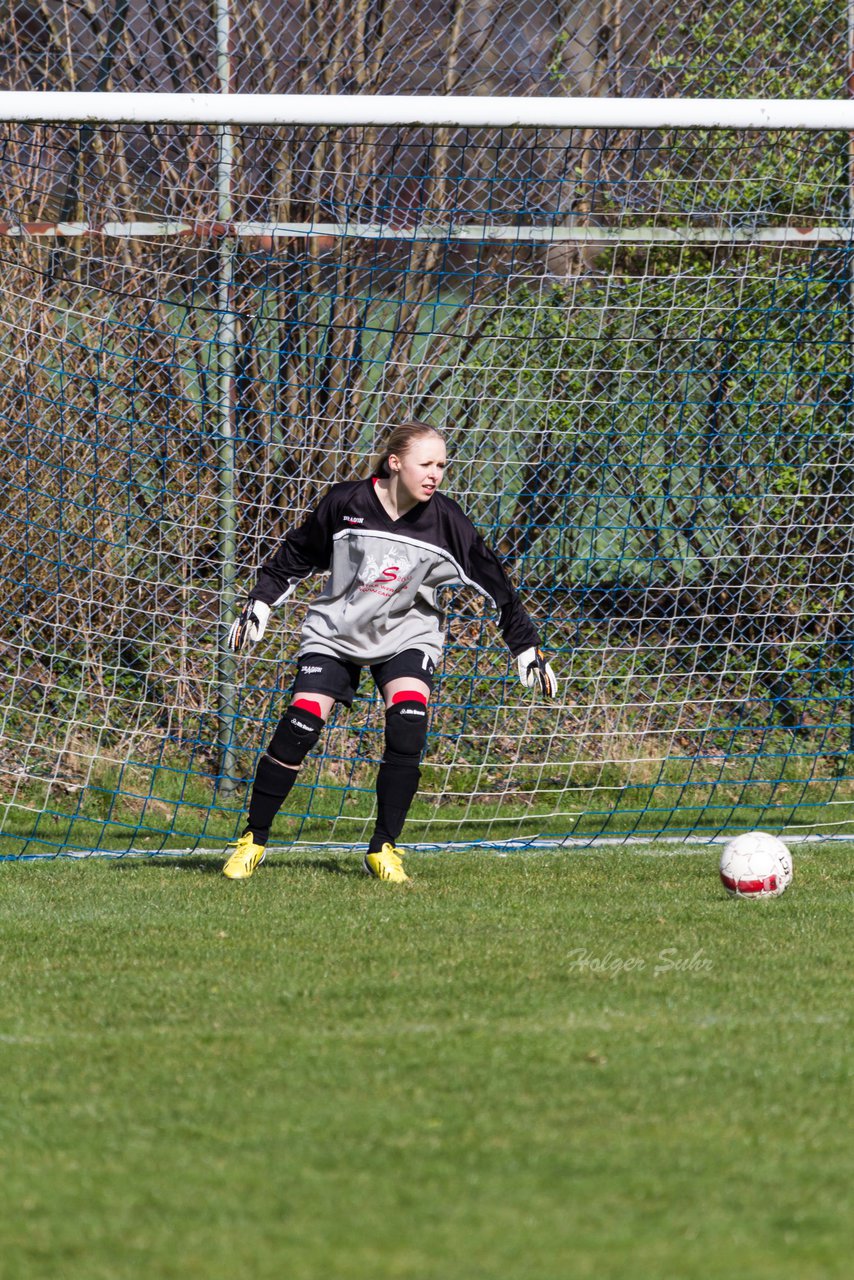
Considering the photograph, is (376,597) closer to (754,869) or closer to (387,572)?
(387,572)

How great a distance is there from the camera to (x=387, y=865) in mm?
5598

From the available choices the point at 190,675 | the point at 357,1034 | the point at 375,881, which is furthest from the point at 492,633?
the point at 357,1034

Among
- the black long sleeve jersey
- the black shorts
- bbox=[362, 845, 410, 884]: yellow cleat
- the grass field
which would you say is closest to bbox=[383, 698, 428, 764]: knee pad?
the black shorts

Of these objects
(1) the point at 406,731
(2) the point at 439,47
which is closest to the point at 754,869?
(1) the point at 406,731

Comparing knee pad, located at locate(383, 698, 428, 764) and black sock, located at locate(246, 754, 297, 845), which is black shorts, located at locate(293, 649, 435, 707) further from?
black sock, located at locate(246, 754, 297, 845)

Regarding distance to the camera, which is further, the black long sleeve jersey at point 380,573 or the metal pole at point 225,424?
the metal pole at point 225,424

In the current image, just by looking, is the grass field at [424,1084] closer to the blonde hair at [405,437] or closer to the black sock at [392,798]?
the black sock at [392,798]

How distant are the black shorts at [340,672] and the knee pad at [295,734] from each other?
0.10 metres

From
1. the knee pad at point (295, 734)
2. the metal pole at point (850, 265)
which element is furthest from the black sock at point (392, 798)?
the metal pole at point (850, 265)

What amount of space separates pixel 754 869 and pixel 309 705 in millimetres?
1658

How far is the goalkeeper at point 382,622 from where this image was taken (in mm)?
5590

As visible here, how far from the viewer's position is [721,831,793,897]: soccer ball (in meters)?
5.24

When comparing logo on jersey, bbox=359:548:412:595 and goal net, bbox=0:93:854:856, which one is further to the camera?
goal net, bbox=0:93:854:856

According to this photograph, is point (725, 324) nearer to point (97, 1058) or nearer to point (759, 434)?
point (759, 434)
